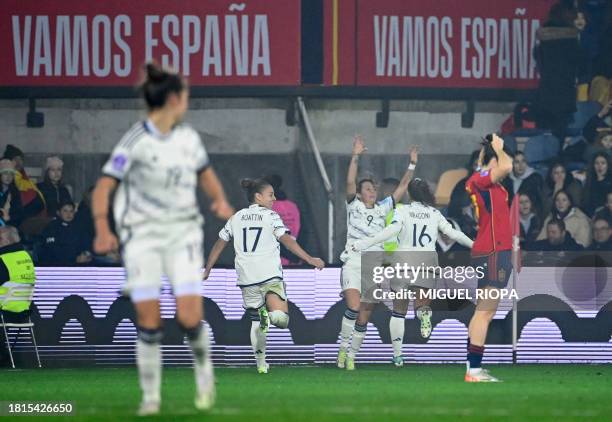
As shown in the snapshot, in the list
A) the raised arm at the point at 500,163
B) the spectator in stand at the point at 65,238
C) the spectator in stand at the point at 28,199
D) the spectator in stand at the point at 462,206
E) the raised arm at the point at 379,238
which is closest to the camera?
the raised arm at the point at 500,163

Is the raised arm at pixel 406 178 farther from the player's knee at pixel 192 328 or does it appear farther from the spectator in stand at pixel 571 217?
the player's knee at pixel 192 328

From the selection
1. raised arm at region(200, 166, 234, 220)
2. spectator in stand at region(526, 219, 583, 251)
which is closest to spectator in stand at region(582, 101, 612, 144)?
spectator in stand at region(526, 219, 583, 251)

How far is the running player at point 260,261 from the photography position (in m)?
17.0

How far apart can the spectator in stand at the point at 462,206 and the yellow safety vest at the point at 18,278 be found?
581 centimetres

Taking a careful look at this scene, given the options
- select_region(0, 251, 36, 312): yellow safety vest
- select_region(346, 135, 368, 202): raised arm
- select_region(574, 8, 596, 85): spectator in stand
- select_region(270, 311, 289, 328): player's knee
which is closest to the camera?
select_region(270, 311, 289, 328): player's knee

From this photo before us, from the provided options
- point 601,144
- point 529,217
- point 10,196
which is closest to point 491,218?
point 529,217

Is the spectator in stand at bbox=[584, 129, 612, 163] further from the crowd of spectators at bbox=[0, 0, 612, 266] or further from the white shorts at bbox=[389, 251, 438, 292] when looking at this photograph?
the white shorts at bbox=[389, 251, 438, 292]

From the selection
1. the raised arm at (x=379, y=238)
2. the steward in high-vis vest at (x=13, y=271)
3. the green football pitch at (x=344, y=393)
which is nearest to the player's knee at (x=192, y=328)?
the green football pitch at (x=344, y=393)

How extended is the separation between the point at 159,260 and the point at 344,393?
136 inches

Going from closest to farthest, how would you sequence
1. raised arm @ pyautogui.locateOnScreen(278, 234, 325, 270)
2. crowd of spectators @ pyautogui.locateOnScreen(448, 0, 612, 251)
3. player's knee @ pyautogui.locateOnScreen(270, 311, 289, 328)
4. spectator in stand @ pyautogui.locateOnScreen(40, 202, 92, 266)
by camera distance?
1. player's knee @ pyautogui.locateOnScreen(270, 311, 289, 328)
2. raised arm @ pyautogui.locateOnScreen(278, 234, 325, 270)
3. spectator in stand @ pyautogui.locateOnScreen(40, 202, 92, 266)
4. crowd of spectators @ pyautogui.locateOnScreen(448, 0, 612, 251)

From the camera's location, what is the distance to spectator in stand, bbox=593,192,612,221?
64.4ft

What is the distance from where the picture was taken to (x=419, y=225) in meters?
17.9

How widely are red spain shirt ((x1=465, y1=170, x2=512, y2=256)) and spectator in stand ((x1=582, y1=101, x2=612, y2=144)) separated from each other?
6.79 meters

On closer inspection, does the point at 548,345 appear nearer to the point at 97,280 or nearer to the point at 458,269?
the point at 458,269
